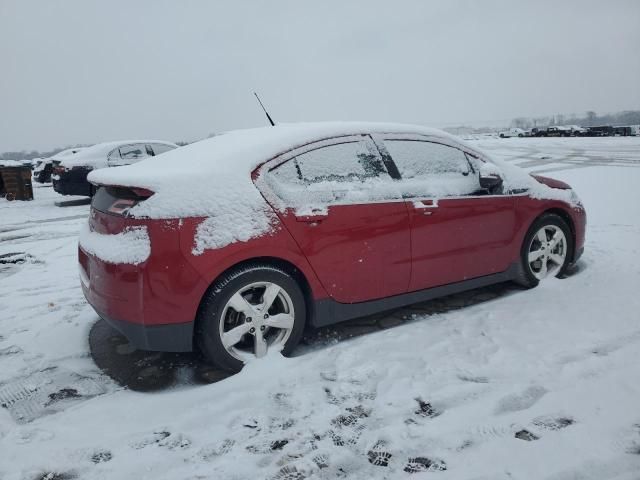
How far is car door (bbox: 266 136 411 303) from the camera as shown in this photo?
2875 millimetres

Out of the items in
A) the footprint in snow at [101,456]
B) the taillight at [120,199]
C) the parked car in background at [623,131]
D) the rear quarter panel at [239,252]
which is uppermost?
the parked car in background at [623,131]

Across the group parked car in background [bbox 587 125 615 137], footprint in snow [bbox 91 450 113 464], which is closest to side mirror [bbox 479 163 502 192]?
footprint in snow [bbox 91 450 113 464]

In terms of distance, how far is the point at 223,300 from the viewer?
2.67 metres

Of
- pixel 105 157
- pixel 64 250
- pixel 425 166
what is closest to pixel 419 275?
pixel 425 166

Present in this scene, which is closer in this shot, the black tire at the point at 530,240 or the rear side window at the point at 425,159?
the rear side window at the point at 425,159

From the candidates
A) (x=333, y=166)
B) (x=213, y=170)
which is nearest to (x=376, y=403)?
(x=333, y=166)

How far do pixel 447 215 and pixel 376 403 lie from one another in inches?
60.8

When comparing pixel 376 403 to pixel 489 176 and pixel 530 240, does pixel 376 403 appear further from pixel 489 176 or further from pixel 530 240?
pixel 530 240

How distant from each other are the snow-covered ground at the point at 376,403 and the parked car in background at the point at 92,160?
7824mm

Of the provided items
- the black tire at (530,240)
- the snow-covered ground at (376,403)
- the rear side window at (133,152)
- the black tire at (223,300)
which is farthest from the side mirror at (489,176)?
the rear side window at (133,152)

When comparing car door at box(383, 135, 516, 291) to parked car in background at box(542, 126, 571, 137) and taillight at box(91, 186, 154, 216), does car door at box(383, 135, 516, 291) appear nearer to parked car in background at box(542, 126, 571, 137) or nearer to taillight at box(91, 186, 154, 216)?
taillight at box(91, 186, 154, 216)

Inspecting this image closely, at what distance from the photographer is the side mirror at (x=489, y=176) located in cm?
353

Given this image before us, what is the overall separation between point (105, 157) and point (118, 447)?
411 inches

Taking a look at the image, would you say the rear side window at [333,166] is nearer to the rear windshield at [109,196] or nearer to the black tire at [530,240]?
the rear windshield at [109,196]
